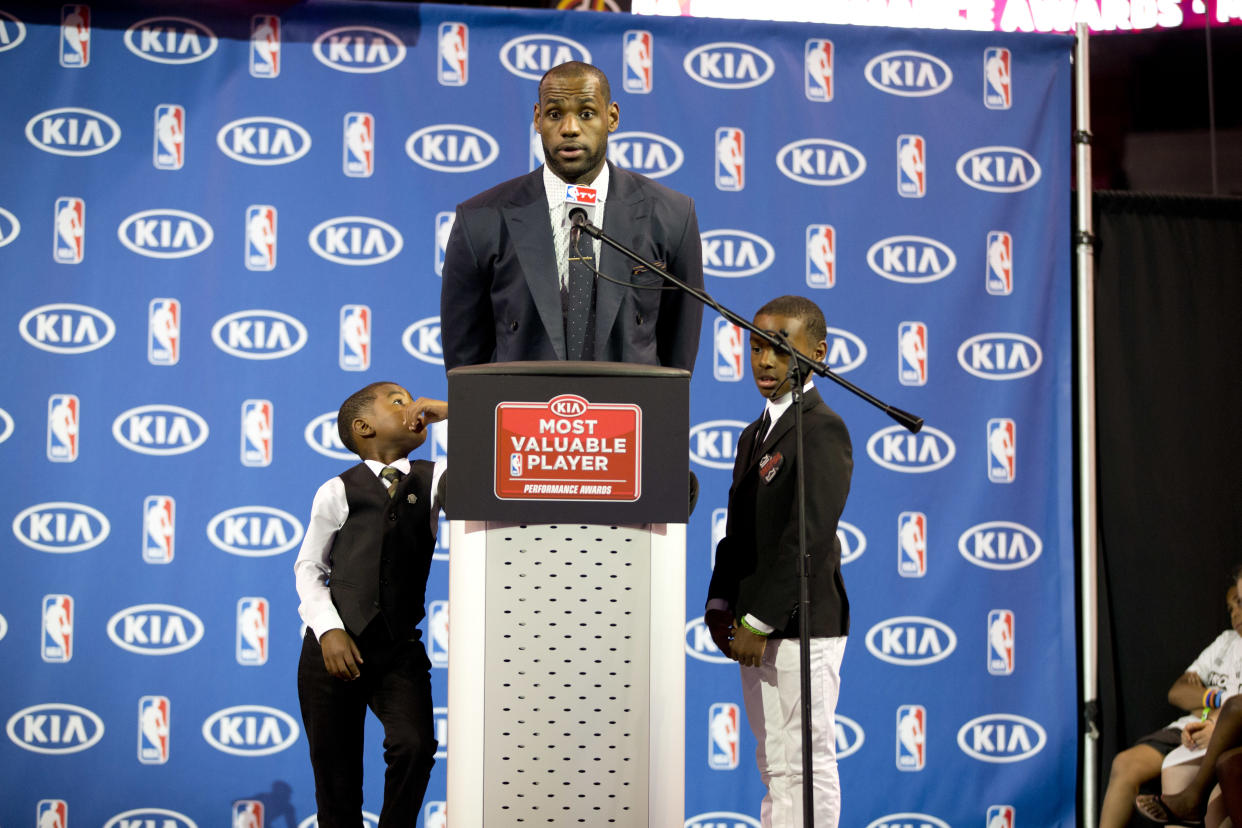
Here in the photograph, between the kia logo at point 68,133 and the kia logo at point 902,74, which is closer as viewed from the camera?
the kia logo at point 68,133

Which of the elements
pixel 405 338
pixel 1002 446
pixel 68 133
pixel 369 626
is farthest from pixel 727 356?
pixel 68 133

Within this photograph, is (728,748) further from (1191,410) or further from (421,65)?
(421,65)

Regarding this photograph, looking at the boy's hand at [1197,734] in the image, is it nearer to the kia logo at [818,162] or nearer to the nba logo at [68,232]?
the kia logo at [818,162]

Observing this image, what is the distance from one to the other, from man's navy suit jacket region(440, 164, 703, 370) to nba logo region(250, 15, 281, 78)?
7.41ft

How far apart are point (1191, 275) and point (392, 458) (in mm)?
3387

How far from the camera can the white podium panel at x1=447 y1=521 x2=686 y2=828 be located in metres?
1.92

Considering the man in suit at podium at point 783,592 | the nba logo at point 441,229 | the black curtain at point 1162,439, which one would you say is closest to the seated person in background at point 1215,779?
the black curtain at point 1162,439

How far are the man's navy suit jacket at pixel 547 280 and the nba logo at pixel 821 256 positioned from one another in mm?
1964

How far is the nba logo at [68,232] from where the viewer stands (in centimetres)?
430

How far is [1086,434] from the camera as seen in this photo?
4.46 metres

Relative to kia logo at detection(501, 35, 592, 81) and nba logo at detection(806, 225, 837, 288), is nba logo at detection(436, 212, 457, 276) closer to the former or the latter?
kia logo at detection(501, 35, 592, 81)

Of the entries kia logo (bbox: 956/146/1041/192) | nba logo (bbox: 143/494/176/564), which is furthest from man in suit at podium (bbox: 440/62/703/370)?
kia logo (bbox: 956/146/1041/192)

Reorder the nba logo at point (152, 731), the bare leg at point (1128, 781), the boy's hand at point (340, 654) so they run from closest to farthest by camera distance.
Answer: the boy's hand at point (340, 654) → the bare leg at point (1128, 781) → the nba logo at point (152, 731)

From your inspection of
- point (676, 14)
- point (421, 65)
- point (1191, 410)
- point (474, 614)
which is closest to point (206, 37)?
point (421, 65)
